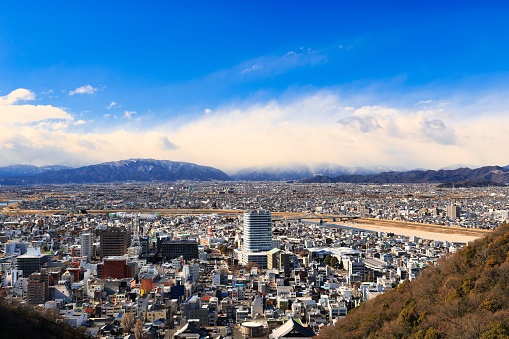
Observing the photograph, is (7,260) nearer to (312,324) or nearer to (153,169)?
(312,324)

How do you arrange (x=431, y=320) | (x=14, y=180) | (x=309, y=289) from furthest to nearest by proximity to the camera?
(x=14, y=180), (x=309, y=289), (x=431, y=320)

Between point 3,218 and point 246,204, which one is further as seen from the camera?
point 246,204

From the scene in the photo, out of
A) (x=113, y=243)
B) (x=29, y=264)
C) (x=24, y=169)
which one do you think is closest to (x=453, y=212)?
(x=113, y=243)

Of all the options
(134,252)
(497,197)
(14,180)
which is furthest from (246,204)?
(14,180)

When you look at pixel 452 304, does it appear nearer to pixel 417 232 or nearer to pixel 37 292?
pixel 37 292

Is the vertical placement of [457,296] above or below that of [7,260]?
above

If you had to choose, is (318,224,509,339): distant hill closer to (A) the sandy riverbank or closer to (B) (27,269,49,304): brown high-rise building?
(B) (27,269,49,304): brown high-rise building

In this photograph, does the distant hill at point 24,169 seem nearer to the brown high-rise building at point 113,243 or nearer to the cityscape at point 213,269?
the cityscape at point 213,269

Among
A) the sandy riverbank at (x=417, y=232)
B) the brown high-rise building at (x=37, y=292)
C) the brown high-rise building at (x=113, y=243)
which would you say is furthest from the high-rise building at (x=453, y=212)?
the brown high-rise building at (x=37, y=292)
